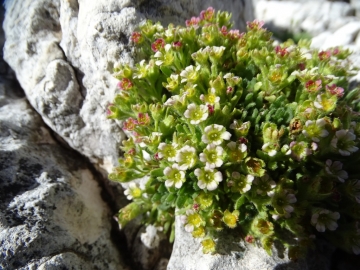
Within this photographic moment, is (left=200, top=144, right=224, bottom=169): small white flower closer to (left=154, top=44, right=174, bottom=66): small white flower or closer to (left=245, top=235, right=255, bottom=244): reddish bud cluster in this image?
(left=245, top=235, right=255, bottom=244): reddish bud cluster

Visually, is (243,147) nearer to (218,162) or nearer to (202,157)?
(218,162)

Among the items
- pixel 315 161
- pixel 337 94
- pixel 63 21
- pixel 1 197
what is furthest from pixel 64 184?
pixel 337 94

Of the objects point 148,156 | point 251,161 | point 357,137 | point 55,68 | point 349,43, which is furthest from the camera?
point 349,43

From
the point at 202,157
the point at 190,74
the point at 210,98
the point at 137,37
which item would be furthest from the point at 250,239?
the point at 137,37

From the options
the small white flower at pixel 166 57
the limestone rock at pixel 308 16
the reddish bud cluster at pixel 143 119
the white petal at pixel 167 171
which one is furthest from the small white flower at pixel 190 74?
the limestone rock at pixel 308 16

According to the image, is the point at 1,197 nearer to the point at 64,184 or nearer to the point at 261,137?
the point at 64,184

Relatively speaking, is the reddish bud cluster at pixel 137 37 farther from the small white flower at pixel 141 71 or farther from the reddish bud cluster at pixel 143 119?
the reddish bud cluster at pixel 143 119

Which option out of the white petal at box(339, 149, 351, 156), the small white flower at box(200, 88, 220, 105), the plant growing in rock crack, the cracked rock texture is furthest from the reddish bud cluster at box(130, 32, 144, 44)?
the white petal at box(339, 149, 351, 156)
